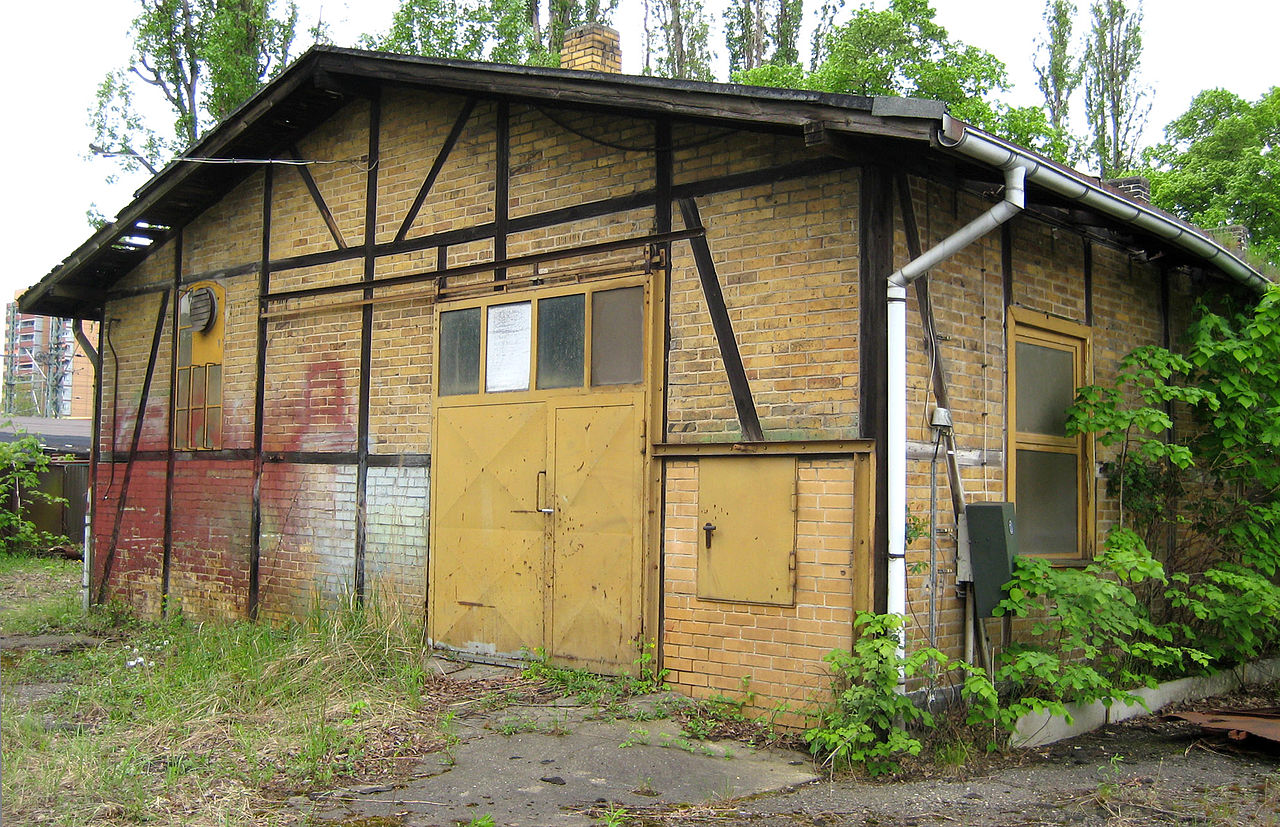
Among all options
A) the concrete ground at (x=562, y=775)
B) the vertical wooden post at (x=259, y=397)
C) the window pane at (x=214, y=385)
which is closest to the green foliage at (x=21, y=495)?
the window pane at (x=214, y=385)

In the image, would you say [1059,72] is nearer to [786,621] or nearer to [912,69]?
[912,69]

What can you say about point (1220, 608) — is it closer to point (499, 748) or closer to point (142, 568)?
point (499, 748)

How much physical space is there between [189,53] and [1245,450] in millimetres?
21904

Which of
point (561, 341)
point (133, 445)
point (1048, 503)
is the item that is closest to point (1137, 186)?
point (1048, 503)

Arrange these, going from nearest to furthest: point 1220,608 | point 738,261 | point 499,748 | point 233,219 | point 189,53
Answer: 1. point 499,748
2. point 738,261
3. point 1220,608
4. point 233,219
5. point 189,53

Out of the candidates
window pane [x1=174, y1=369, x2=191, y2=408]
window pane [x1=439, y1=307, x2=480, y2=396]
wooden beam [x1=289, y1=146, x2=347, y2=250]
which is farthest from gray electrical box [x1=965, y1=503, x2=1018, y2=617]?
window pane [x1=174, y1=369, x2=191, y2=408]

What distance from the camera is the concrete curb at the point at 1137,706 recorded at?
21.7ft

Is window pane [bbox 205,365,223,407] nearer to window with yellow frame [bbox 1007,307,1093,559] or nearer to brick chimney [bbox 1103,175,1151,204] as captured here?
window with yellow frame [bbox 1007,307,1093,559]

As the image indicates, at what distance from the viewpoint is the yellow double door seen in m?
7.29

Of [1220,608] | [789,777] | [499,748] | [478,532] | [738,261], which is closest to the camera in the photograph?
[789,777]

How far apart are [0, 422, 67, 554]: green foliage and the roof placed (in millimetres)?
4214

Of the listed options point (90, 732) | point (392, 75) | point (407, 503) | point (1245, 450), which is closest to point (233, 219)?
point (392, 75)

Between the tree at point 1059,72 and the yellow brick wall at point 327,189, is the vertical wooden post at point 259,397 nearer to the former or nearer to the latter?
the yellow brick wall at point 327,189

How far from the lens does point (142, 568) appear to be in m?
11.3
